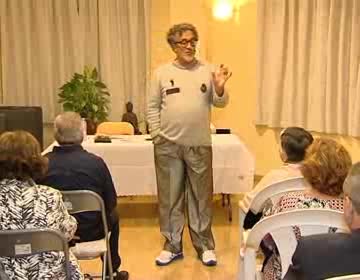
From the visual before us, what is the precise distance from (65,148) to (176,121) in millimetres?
974

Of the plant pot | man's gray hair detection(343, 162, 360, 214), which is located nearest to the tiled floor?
the plant pot

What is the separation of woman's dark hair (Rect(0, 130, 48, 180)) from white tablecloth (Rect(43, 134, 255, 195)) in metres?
2.17

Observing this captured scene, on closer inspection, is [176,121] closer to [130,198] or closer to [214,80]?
[214,80]

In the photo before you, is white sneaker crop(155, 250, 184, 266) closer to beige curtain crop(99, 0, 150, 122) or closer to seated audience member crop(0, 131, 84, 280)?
seated audience member crop(0, 131, 84, 280)

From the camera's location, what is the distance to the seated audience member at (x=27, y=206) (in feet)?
7.81

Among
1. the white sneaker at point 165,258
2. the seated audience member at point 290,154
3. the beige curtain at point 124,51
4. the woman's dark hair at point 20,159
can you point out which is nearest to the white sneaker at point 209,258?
the white sneaker at point 165,258

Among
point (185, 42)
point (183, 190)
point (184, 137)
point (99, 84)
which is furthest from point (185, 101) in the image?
point (99, 84)

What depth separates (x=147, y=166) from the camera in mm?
4750

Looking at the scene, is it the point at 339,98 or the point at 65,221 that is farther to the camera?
the point at 339,98

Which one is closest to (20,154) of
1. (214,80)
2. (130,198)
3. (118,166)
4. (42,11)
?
(214,80)

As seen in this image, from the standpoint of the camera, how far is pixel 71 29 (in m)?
6.50

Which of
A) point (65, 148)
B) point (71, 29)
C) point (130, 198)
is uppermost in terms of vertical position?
point (71, 29)

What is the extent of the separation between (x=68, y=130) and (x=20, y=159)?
2.17 feet

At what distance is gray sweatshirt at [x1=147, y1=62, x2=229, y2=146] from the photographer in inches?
152
